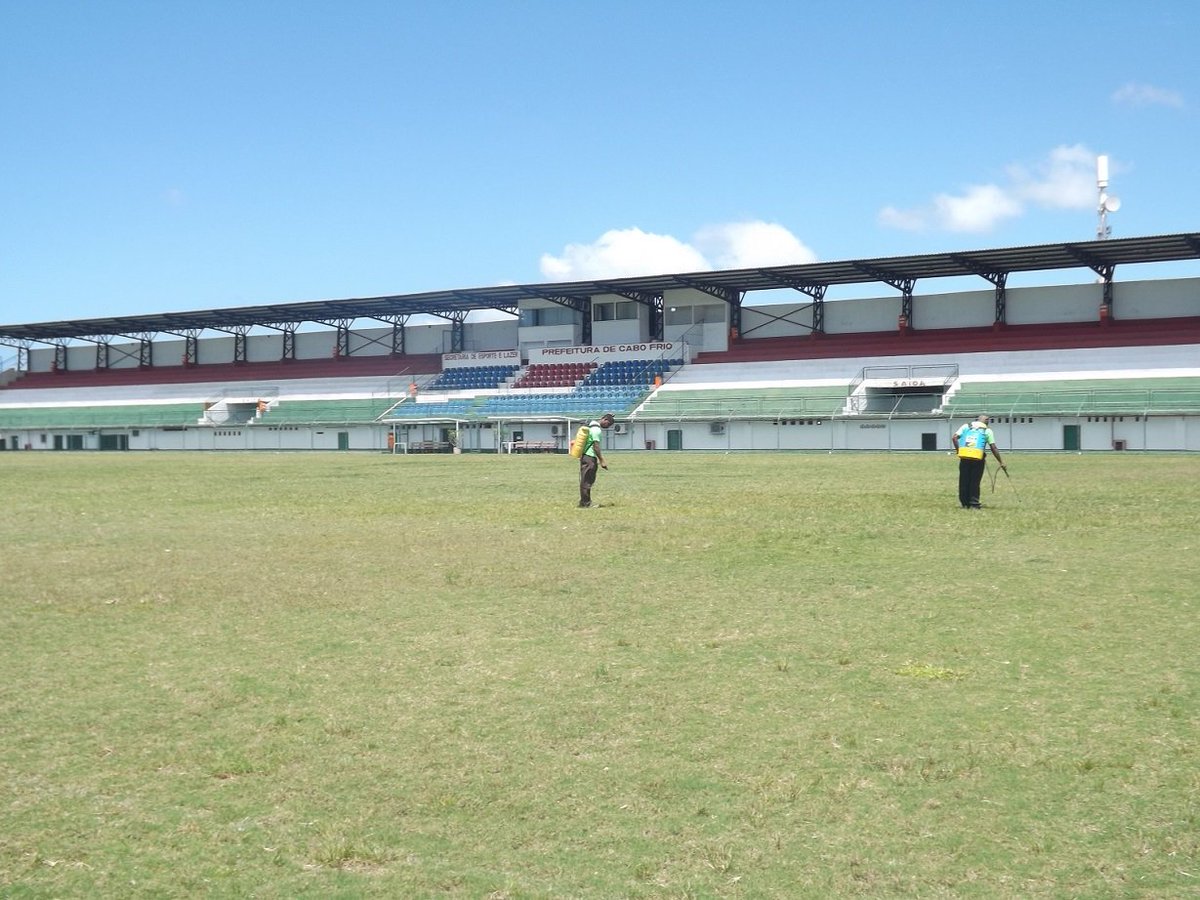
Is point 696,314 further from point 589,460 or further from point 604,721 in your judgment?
point 604,721

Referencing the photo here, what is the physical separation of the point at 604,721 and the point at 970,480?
50.3 feet

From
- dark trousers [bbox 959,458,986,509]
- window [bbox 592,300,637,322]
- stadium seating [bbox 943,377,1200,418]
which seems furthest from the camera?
window [bbox 592,300,637,322]

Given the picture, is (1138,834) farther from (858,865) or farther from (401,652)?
(401,652)

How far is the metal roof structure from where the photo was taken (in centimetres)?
6247

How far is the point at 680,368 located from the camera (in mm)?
73938

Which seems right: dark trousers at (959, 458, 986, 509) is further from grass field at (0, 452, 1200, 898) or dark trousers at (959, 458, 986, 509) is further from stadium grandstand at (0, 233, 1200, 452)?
stadium grandstand at (0, 233, 1200, 452)

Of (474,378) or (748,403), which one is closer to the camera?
(748,403)

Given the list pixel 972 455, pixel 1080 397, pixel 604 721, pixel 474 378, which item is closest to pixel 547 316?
pixel 474 378

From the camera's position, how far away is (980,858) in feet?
15.3

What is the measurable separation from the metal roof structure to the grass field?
5273cm

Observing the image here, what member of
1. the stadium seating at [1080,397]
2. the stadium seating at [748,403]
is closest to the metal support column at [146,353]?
the stadium seating at [748,403]

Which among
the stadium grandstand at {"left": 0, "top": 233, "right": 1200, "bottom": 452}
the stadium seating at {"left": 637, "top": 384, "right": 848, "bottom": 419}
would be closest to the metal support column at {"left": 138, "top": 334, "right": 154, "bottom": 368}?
the stadium grandstand at {"left": 0, "top": 233, "right": 1200, "bottom": 452}

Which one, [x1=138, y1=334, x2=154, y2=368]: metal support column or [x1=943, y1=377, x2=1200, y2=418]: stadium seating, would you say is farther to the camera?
[x1=138, y1=334, x2=154, y2=368]: metal support column

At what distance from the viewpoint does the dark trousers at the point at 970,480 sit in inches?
799
